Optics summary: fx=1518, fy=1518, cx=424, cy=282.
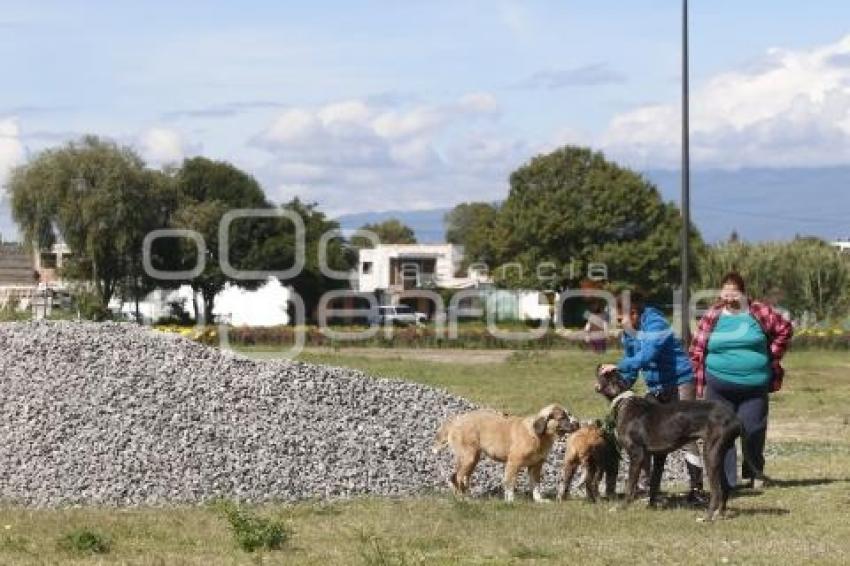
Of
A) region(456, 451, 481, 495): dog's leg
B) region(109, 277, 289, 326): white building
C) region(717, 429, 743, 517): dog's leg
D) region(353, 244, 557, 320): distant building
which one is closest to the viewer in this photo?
region(717, 429, 743, 517): dog's leg

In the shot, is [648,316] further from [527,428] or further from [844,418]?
[844,418]

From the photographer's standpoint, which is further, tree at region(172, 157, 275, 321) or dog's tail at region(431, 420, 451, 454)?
tree at region(172, 157, 275, 321)

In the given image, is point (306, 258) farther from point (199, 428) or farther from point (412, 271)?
point (199, 428)

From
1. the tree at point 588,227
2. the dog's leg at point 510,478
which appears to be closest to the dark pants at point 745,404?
the dog's leg at point 510,478

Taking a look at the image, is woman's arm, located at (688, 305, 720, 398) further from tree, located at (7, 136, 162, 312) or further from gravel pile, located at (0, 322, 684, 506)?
tree, located at (7, 136, 162, 312)

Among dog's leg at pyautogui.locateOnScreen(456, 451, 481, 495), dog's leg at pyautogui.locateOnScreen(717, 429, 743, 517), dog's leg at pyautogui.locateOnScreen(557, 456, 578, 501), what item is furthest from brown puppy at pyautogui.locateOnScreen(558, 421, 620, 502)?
dog's leg at pyautogui.locateOnScreen(717, 429, 743, 517)

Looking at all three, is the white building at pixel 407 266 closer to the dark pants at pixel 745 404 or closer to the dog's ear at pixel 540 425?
the dark pants at pixel 745 404

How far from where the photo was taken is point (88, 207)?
228 feet

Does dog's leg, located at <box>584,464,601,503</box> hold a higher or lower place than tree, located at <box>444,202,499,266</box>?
lower

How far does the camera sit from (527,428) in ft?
47.0

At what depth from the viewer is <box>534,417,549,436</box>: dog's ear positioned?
46.4ft

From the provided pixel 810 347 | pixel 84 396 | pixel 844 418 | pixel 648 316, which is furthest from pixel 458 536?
pixel 810 347

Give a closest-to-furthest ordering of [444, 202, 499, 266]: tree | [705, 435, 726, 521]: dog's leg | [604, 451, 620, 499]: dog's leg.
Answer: [705, 435, 726, 521]: dog's leg < [604, 451, 620, 499]: dog's leg < [444, 202, 499, 266]: tree

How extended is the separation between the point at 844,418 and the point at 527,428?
45.8 ft
